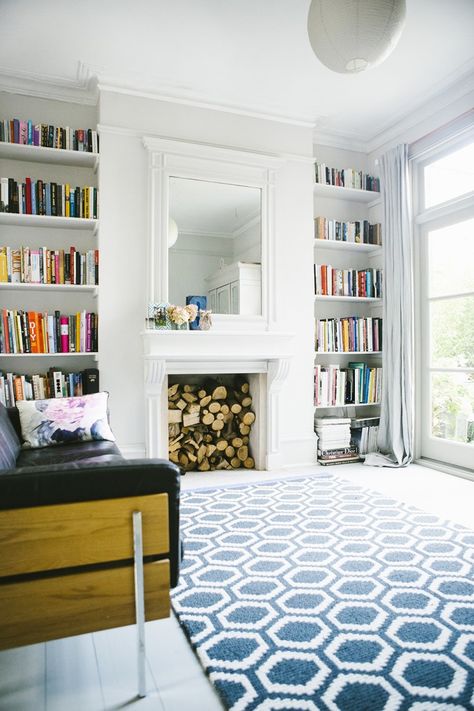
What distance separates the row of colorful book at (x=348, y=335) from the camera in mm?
4234

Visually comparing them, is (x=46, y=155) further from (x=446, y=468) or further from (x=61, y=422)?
(x=446, y=468)

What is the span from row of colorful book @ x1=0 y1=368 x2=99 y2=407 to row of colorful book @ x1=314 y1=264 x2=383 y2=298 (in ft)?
6.70

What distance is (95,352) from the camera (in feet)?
11.6

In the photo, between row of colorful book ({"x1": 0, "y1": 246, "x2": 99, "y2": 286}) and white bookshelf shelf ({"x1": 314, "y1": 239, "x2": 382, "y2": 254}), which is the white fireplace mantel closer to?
row of colorful book ({"x1": 0, "y1": 246, "x2": 99, "y2": 286})

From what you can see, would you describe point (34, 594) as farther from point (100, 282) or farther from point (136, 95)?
point (136, 95)

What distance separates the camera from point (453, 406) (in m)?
3.90

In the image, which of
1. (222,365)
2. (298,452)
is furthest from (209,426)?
(298,452)

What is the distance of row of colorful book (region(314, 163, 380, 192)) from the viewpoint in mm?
4289

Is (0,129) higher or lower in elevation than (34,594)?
higher

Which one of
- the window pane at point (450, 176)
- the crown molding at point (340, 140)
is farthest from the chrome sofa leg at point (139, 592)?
the crown molding at point (340, 140)

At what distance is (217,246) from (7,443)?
222cm

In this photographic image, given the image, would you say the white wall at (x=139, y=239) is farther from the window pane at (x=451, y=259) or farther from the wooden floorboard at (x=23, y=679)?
the wooden floorboard at (x=23, y=679)

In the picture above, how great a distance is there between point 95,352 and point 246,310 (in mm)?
1211

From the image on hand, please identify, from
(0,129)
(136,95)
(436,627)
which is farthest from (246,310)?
(436,627)
